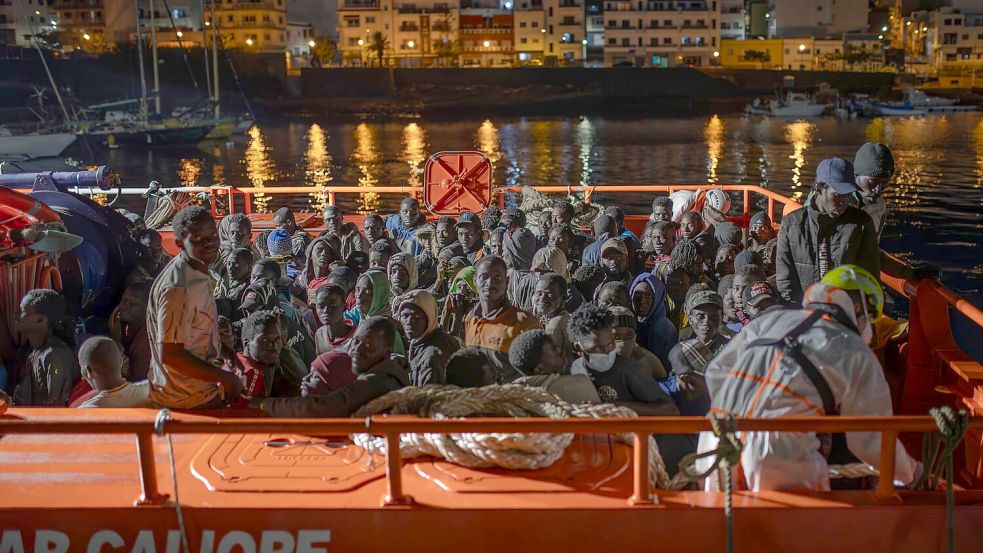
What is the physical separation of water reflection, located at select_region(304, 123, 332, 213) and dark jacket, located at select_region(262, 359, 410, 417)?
25.8 meters

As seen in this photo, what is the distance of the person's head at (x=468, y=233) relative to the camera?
8.98 m

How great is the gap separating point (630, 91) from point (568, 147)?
4269 centimetres

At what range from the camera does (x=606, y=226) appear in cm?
911

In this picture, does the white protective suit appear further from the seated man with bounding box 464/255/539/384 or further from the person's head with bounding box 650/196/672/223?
the person's head with bounding box 650/196/672/223

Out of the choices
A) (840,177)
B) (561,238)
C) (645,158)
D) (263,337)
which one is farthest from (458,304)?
(645,158)

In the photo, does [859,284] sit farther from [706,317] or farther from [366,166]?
[366,166]

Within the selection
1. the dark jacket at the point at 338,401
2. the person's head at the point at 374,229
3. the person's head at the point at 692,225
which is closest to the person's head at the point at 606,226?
the person's head at the point at 692,225

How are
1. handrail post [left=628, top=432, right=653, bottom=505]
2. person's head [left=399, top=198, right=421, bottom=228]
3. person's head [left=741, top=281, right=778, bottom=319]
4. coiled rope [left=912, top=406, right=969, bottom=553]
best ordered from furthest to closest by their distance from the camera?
person's head [left=399, top=198, right=421, bottom=228]
person's head [left=741, top=281, right=778, bottom=319]
handrail post [left=628, top=432, right=653, bottom=505]
coiled rope [left=912, top=406, right=969, bottom=553]

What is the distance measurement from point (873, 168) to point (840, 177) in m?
0.30

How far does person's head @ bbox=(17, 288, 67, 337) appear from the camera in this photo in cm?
573

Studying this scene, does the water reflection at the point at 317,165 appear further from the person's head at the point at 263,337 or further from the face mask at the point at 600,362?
the face mask at the point at 600,362

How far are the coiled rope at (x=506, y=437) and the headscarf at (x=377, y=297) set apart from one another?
2607mm

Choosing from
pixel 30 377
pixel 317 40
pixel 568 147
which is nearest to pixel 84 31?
pixel 317 40

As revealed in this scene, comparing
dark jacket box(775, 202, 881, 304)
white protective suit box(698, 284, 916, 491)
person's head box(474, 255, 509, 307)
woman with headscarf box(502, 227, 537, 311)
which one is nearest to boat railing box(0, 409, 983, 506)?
white protective suit box(698, 284, 916, 491)
